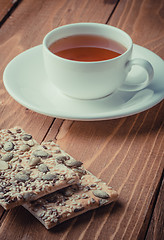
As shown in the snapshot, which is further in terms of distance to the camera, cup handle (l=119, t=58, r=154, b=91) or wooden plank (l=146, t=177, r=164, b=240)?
cup handle (l=119, t=58, r=154, b=91)

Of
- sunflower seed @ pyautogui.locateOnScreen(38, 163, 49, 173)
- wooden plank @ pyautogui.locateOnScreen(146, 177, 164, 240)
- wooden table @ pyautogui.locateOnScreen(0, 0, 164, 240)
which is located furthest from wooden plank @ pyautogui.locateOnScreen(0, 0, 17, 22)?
wooden plank @ pyautogui.locateOnScreen(146, 177, 164, 240)

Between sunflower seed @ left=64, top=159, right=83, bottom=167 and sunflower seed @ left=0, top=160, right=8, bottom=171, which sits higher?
sunflower seed @ left=0, top=160, right=8, bottom=171

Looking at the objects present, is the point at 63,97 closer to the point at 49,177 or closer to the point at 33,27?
the point at 49,177

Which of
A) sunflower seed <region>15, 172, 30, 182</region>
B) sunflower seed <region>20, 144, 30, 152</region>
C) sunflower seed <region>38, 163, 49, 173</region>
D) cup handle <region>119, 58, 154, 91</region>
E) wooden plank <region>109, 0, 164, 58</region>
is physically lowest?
wooden plank <region>109, 0, 164, 58</region>

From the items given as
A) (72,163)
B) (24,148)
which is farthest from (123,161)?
(24,148)

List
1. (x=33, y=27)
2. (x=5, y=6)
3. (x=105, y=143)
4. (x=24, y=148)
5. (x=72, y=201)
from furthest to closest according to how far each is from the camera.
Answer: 1. (x=5, y=6)
2. (x=33, y=27)
3. (x=105, y=143)
4. (x=24, y=148)
5. (x=72, y=201)

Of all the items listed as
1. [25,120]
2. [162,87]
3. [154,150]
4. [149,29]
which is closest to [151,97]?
[162,87]

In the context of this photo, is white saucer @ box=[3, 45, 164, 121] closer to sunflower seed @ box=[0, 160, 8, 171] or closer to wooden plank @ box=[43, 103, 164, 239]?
wooden plank @ box=[43, 103, 164, 239]
